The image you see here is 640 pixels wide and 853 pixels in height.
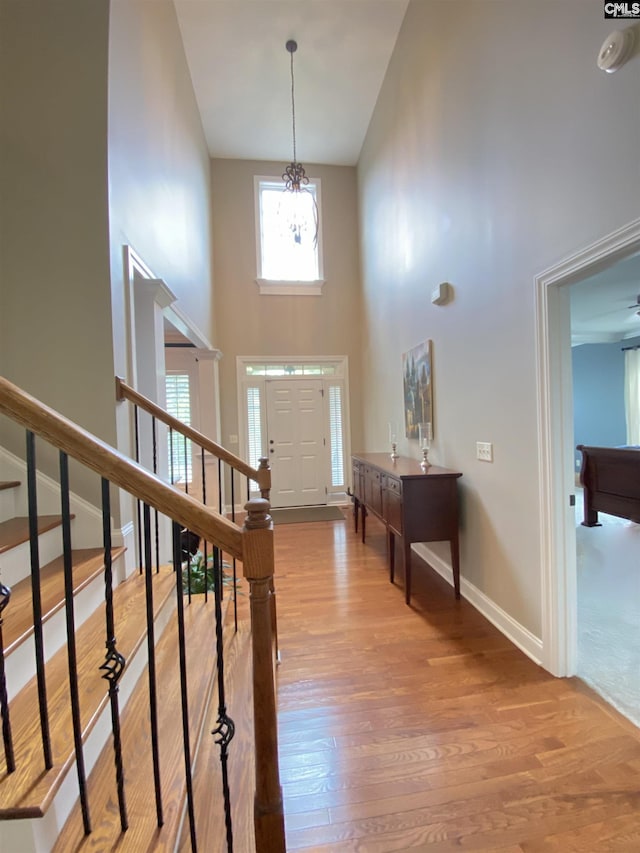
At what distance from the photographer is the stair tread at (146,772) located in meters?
0.95

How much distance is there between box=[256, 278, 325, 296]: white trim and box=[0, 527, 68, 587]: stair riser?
4.78 metres

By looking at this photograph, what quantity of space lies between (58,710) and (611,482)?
4913 millimetres

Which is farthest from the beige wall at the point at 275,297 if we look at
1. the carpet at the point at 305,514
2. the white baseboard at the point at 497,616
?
the white baseboard at the point at 497,616

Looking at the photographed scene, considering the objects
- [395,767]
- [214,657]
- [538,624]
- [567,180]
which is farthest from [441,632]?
[567,180]

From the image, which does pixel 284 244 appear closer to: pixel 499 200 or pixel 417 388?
pixel 417 388

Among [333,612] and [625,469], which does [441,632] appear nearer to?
[333,612]

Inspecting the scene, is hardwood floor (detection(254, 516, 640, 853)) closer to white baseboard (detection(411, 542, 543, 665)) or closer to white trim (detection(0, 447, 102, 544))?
white baseboard (detection(411, 542, 543, 665))

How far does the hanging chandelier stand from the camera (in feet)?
13.7

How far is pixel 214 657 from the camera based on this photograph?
5.41 ft

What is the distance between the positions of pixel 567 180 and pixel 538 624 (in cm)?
228

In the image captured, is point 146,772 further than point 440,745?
No

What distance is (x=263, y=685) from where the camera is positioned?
2.96 feet

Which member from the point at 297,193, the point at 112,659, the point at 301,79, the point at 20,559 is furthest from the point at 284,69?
the point at 112,659

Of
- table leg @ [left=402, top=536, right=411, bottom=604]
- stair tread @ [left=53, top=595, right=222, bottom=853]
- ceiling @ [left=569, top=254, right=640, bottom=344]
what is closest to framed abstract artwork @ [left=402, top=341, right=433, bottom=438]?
table leg @ [left=402, top=536, right=411, bottom=604]
